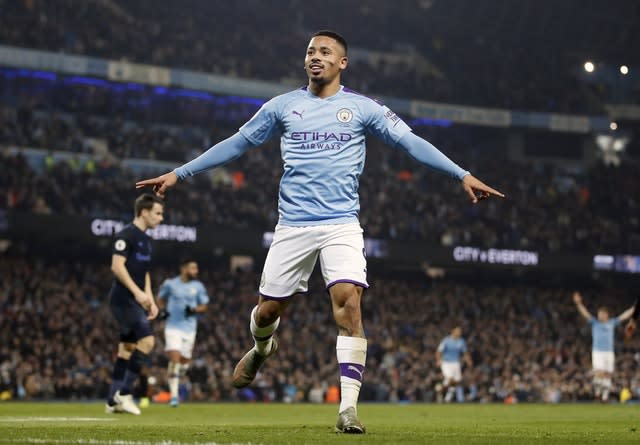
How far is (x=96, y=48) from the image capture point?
45.5 metres

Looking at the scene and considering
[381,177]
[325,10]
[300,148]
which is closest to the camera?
[300,148]

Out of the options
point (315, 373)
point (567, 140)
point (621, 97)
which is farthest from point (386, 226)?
point (621, 97)

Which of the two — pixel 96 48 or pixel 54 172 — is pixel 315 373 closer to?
pixel 54 172

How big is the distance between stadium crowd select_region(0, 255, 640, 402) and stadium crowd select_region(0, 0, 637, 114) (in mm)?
11033

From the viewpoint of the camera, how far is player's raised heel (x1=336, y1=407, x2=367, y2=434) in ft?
25.0

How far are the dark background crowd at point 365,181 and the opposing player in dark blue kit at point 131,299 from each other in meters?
13.2

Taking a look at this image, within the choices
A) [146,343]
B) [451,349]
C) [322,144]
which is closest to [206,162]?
[322,144]

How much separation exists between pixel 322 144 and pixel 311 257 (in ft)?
2.98

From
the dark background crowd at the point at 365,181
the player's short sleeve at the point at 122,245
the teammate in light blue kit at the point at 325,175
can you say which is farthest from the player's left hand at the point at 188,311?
the teammate in light blue kit at the point at 325,175

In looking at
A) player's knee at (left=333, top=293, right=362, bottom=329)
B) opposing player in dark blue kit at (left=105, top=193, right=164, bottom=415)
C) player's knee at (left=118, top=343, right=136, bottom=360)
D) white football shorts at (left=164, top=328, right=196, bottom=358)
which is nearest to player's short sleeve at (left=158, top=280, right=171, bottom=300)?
white football shorts at (left=164, top=328, right=196, bottom=358)

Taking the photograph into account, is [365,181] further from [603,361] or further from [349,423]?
[349,423]

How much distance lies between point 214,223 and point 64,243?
219 inches

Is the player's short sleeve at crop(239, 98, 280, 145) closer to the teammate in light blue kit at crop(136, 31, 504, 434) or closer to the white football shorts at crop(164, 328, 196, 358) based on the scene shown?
the teammate in light blue kit at crop(136, 31, 504, 434)

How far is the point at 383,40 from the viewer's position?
196ft
